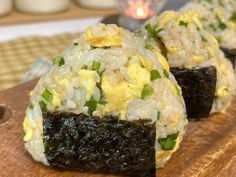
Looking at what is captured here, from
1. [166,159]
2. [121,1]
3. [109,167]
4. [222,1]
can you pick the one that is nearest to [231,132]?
[166,159]

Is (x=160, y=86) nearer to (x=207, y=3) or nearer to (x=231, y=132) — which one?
(x=231, y=132)

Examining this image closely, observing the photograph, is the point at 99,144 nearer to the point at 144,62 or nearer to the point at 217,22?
the point at 144,62

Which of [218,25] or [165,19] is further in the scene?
[218,25]

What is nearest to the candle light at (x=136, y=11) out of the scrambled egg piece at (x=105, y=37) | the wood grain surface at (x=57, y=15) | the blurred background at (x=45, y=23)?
the blurred background at (x=45, y=23)

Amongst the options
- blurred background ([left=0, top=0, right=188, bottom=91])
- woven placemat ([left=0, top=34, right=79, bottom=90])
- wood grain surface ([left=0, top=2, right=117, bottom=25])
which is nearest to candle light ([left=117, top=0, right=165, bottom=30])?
blurred background ([left=0, top=0, right=188, bottom=91])

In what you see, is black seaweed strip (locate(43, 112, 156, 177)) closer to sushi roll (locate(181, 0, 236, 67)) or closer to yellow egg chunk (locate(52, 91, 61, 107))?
yellow egg chunk (locate(52, 91, 61, 107))

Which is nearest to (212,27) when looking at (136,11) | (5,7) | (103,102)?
(103,102)
